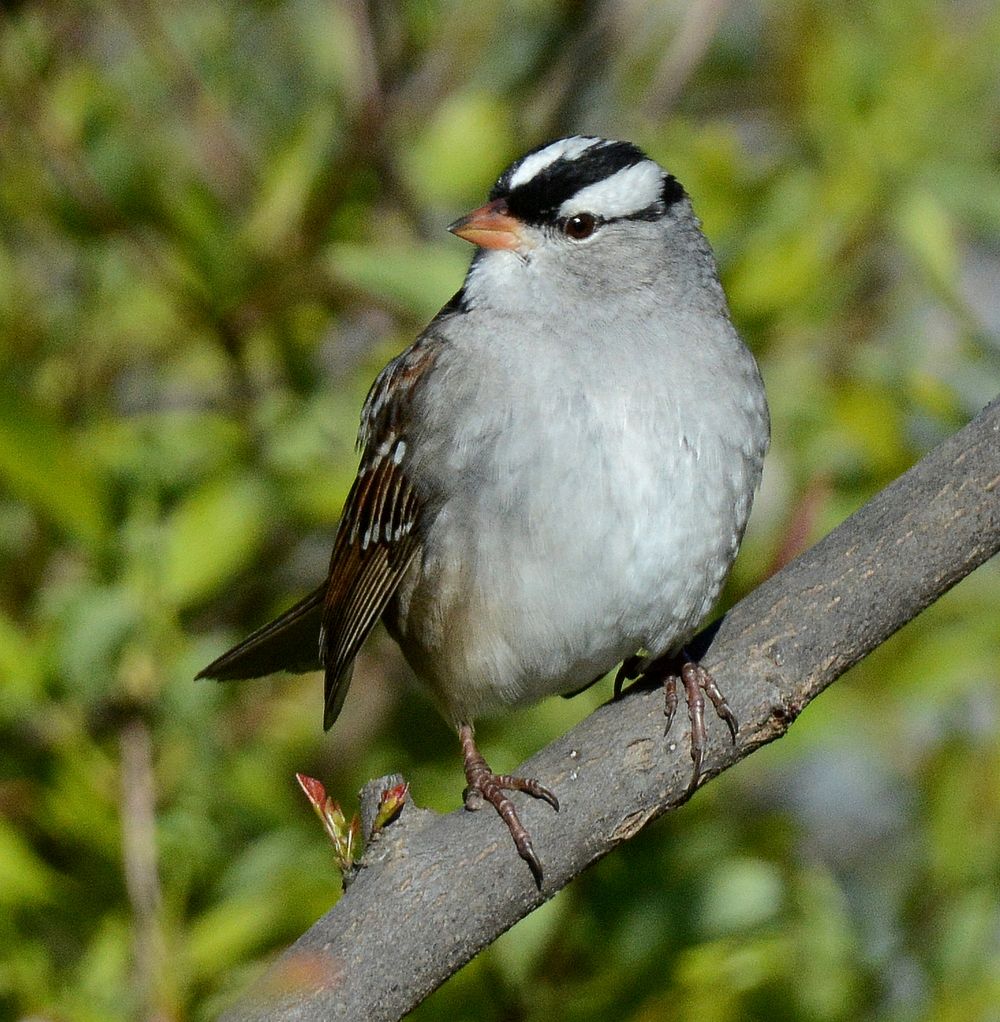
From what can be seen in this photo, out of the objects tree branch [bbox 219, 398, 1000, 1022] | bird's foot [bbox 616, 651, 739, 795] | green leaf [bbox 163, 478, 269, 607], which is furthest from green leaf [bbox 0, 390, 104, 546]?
bird's foot [bbox 616, 651, 739, 795]

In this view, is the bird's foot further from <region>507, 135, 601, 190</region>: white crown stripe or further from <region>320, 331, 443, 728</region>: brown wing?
<region>507, 135, 601, 190</region>: white crown stripe

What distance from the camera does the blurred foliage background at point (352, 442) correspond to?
2.62 metres

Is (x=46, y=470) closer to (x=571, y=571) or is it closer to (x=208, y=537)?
(x=208, y=537)

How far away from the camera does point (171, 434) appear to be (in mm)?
2910

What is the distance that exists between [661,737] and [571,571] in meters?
0.37

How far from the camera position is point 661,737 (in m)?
2.25

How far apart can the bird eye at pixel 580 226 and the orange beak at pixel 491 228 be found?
9cm

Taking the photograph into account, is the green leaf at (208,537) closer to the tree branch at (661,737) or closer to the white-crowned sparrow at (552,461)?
the white-crowned sparrow at (552,461)

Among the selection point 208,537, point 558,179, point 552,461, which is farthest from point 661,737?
point 558,179

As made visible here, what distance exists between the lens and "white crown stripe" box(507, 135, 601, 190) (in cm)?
276

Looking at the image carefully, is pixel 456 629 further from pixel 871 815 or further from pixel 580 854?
pixel 871 815

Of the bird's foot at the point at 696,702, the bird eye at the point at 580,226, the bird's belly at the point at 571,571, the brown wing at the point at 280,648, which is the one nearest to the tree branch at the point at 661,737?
the bird's foot at the point at 696,702

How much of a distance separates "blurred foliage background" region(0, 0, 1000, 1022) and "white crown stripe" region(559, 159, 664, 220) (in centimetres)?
21

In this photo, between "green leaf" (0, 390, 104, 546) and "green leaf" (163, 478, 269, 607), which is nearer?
"green leaf" (0, 390, 104, 546)
